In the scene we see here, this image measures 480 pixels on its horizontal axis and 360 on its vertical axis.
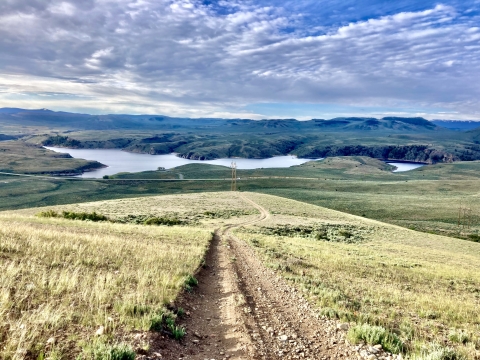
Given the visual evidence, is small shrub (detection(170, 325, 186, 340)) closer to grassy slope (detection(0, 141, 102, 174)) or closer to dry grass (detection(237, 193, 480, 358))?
dry grass (detection(237, 193, 480, 358))

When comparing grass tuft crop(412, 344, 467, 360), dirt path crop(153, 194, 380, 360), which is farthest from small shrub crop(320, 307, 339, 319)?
grass tuft crop(412, 344, 467, 360)

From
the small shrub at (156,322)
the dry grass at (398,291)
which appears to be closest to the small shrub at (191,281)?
the small shrub at (156,322)

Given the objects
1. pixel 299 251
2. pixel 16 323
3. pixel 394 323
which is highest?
pixel 16 323

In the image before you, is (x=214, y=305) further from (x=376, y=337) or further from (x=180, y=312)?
(x=376, y=337)

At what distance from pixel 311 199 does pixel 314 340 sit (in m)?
79.3

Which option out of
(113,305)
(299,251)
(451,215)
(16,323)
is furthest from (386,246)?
(451,215)

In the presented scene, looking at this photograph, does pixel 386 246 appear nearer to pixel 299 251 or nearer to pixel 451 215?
pixel 299 251

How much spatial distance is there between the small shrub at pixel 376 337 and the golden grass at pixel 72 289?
4361 mm

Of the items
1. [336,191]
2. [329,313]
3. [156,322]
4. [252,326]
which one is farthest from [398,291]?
[336,191]

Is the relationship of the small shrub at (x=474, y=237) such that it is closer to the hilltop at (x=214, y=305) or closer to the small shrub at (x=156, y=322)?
the hilltop at (x=214, y=305)

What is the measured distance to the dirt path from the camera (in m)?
5.91

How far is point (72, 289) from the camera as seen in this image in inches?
297

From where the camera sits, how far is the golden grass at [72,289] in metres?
5.14

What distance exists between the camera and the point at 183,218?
35.8 m
